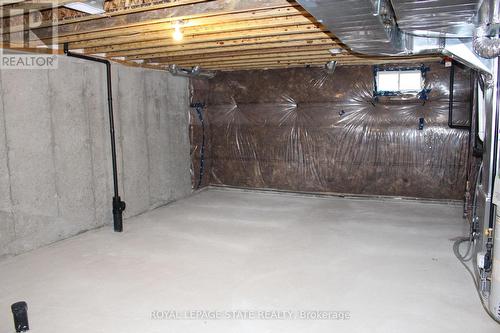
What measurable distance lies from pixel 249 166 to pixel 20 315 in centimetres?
440

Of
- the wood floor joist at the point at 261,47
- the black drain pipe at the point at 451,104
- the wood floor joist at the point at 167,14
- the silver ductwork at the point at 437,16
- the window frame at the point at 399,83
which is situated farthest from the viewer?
the window frame at the point at 399,83

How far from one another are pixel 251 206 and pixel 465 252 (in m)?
2.76

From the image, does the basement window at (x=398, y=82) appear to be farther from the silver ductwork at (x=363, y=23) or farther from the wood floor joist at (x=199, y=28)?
the wood floor joist at (x=199, y=28)

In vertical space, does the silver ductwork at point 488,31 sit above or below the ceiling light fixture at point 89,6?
below

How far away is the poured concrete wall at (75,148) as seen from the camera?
350cm

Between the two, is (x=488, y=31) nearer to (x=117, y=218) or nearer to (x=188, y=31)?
(x=188, y=31)

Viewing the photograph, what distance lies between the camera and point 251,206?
5.36 meters

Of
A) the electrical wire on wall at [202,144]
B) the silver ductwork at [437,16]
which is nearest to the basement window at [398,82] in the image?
the electrical wire on wall at [202,144]

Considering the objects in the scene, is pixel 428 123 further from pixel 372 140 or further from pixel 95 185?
pixel 95 185

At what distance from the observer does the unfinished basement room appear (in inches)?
95.7

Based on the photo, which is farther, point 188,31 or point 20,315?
point 188,31

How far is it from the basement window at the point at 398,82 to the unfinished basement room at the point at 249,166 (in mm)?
A: 28

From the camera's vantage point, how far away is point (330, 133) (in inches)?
226

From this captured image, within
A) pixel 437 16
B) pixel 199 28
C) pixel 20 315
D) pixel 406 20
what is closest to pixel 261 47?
pixel 199 28
